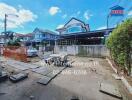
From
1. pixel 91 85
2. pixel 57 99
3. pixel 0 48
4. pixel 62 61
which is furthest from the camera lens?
pixel 0 48

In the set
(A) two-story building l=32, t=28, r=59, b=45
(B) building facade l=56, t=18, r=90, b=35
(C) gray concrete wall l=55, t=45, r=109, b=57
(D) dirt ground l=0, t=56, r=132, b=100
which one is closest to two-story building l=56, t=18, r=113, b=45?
(C) gray concrete wall l=55, t=45, r=109, b=57

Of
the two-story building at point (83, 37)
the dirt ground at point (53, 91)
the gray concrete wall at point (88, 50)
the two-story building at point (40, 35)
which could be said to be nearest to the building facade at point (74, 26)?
the two-story building at point (40, 35)

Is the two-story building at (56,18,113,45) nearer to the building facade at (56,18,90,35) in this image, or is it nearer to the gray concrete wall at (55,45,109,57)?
the gray concrete wall at (55,45,109,57)

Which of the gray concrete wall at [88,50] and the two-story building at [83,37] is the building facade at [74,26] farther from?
the gray concrete wall at [88,50]

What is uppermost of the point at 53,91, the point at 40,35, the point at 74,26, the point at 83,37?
the point at 74,26

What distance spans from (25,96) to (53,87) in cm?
152

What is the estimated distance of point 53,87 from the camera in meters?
6.68

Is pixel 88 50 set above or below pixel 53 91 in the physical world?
above

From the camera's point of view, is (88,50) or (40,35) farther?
(40,35)

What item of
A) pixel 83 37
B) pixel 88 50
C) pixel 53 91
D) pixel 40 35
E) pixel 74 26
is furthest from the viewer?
pixel 40 35

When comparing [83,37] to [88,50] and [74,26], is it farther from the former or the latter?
[74,26]

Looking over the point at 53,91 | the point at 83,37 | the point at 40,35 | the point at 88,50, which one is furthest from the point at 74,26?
the point at 53,91

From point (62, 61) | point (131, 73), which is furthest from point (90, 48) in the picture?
point (131, 73)

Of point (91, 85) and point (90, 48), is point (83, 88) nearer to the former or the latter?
point (91, 85)
